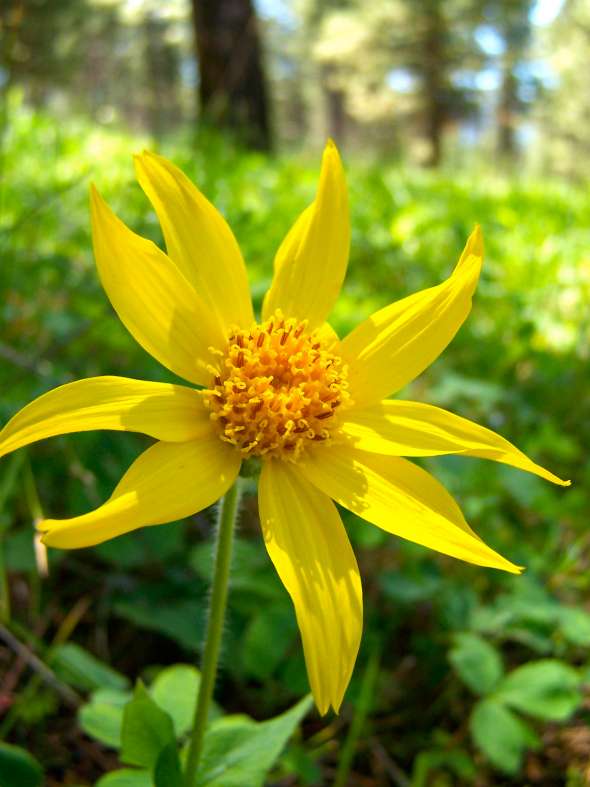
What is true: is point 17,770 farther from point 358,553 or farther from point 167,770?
point 358,553

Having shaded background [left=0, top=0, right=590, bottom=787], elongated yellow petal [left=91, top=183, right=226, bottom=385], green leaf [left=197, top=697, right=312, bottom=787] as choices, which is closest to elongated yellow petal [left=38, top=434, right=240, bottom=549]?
elongated yellow petal [left=91, top=183, right=226, bottom=385]

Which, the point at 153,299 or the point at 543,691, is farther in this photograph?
the point at 543,691

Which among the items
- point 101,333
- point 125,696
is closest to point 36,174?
point 101,333

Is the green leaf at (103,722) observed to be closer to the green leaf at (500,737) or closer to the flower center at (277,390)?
the flower center at (277,390)

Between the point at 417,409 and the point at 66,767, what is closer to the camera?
the point at 417,409

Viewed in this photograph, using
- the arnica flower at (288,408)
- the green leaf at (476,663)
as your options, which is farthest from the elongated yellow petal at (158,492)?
the green leaf at (476,663)

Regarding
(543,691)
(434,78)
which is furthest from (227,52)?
(434,78)

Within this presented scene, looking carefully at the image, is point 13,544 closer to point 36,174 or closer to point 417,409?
point 417,409
